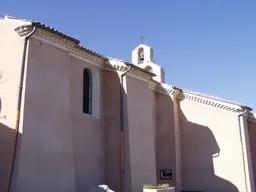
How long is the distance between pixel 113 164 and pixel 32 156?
4.17m

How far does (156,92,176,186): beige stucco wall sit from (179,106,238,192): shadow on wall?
2.81 feet

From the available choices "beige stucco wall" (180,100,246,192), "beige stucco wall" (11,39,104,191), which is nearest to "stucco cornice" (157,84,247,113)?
"beige stucco wall" (180,100,246,192)

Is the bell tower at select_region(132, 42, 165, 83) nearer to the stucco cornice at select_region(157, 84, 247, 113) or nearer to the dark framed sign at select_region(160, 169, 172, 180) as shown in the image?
the stucco cornice at select_region(157, 84, 247, 113)

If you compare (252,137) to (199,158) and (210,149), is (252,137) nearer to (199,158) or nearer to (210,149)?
(210,149)

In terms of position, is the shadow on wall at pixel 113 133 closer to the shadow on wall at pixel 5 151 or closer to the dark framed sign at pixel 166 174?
the dark framed sign at pixel 166 174

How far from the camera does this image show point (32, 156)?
896 cm

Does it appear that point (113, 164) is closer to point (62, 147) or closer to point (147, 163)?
point (147, 163)

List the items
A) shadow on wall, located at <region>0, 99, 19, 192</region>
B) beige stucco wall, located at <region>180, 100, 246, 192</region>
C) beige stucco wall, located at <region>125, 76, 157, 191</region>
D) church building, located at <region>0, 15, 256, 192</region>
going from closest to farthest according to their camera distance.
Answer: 1. shadow on wall, located at <region>0, 99, 19, 192</region>
2. church building, located at <region>0, 15, 256, 192</region>
3. beige stucco wall, located at <region>125, 76, 157, 191</region>
4. beige stucco wall, located at <region>180, 100, 246, 192</region>

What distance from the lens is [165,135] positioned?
16234mm

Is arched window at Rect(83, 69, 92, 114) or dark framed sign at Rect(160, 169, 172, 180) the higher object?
arched window at Rect(83, 69, 92, 114)

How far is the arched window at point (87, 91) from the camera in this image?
12.6 meters

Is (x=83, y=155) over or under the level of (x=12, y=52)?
under

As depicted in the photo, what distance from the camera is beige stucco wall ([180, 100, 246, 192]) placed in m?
14.8

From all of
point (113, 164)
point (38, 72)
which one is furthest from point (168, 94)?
point (38, 72)
